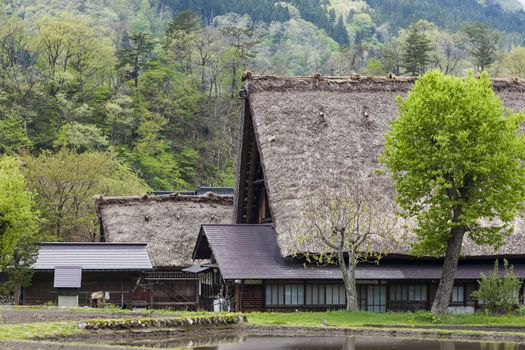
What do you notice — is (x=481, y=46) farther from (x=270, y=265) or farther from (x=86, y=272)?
(x=270, y=265)

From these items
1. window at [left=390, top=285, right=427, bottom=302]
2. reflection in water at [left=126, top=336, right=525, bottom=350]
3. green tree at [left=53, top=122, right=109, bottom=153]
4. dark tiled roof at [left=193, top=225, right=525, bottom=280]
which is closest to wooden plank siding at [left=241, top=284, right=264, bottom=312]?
dark tiled roof at [left=193, top=225, right=525, bottom=280]

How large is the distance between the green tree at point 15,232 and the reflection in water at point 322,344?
53.4 feet

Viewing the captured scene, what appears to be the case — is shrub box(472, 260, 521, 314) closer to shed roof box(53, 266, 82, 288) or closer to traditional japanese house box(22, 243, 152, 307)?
traditional japanese house box(22, 243, 152, 307)

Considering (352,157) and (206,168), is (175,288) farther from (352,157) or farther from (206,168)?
(206,168)

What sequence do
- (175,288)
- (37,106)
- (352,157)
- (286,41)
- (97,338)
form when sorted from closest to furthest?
(97,338) → (352,157) → (175,288) → (37,106) → (286,41)

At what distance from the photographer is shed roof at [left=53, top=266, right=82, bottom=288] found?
42.9m

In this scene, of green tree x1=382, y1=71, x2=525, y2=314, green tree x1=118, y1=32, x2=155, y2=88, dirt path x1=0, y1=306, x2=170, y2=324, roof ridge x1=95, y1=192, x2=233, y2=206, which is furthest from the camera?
green tree x1=118, y1=32, x2=155, y2=88

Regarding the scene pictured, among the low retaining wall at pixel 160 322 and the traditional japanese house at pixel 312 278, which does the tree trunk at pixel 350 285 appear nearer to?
the traditional japanese house at pixel 312 278

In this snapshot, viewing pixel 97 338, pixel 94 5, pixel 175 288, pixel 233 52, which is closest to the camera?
pixel 97 338

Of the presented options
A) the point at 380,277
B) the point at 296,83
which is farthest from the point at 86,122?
the point at 380,277

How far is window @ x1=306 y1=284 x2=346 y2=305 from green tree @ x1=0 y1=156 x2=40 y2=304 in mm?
11525

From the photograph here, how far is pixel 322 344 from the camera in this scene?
81.8ft

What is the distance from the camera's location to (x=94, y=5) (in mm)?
167375

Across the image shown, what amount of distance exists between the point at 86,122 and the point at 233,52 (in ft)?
73.9
